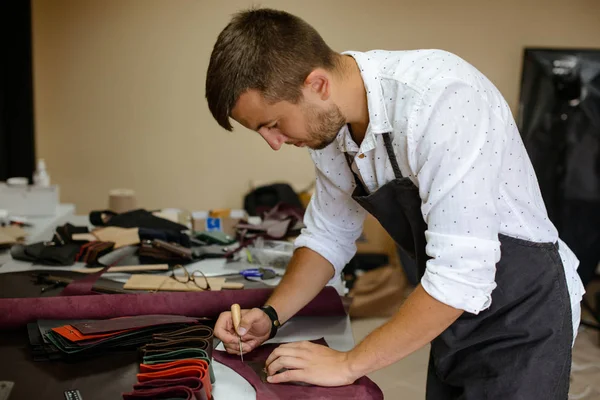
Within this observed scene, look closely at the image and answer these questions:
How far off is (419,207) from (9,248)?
149 centimetres

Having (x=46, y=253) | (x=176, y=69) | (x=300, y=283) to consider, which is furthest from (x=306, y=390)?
(x=176, y=69)

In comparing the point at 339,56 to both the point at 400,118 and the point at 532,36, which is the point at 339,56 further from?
the point at 532,36

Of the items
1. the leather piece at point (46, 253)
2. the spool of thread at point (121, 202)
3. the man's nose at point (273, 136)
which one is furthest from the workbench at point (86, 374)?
the spool of thread at point (121, 202)

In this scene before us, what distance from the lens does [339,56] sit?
1201 millimetres

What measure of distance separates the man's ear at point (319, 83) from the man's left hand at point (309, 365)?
0.48 meters

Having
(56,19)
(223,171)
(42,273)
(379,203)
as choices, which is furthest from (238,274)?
(56,19)

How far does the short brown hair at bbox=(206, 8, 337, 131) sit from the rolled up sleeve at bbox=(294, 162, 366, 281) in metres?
0.37

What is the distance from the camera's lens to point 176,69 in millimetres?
3805

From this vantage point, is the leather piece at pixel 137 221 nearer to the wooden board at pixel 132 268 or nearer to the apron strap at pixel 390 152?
the wooden board at pixel 132 268

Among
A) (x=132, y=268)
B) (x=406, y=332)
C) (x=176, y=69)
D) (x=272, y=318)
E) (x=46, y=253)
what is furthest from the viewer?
(x=176, y=69)

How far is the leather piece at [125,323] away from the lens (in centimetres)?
122

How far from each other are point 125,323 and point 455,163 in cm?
72

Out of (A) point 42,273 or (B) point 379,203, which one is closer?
(B) point 379,203

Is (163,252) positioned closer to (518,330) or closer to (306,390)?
(306,390)
